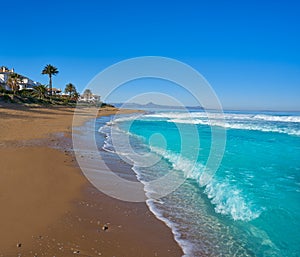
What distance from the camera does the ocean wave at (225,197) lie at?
5.79m

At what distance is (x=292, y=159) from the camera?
11.3 metres

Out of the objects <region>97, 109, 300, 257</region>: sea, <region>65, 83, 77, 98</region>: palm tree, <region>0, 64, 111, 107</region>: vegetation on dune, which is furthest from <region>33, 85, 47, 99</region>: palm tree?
<region>97, 109, 300, 257</region>: sea

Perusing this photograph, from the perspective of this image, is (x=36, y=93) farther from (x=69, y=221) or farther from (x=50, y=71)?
(x=69, y=221)

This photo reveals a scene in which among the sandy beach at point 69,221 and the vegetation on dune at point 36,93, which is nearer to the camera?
the sandy beach at point 69,221

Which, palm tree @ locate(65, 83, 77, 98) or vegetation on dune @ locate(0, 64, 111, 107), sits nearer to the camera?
vegetation on dune @ locate(0, 64, 111, 107)

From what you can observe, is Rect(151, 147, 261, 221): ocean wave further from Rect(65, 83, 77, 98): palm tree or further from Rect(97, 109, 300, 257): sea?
Rect(65, 83, 77, 98): palm tree

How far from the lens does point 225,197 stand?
266 inches

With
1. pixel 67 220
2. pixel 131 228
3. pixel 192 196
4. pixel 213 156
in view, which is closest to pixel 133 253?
pixel 131 228

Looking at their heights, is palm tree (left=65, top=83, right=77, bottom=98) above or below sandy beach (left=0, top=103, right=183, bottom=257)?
above

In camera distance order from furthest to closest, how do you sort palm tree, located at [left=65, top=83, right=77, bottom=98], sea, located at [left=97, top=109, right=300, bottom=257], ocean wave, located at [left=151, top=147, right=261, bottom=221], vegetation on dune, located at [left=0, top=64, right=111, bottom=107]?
1. palm tree, located at [left=65, top=83, right=77, bottom=98]
2. vegetation on dune, located at [left=0, top=64, right=111, bottom=107]
3. ocean wave, located at [left=151, top=147, right=261, bottom=221]
4. sea, located at [left=97, top=109, right=300, bottom=257]

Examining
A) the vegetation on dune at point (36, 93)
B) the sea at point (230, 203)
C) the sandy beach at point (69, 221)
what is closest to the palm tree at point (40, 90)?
the vegetation on dune at point (36, 93)

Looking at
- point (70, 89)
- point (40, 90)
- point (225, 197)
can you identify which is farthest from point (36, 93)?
point (225, 197)

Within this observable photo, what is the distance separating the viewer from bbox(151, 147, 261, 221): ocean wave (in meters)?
5.79

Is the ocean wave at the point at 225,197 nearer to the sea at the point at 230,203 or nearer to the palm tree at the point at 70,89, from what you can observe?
the sea at the point at 230,203
